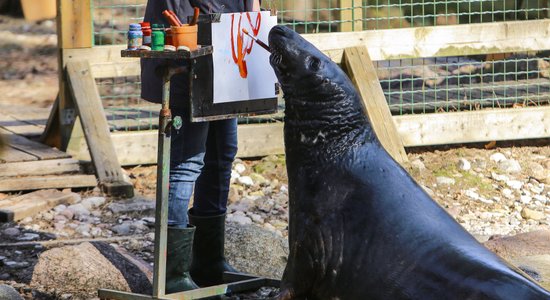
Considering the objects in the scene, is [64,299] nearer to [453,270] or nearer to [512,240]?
[453,270]

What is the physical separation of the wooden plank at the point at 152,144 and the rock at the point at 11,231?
1304 millimetres

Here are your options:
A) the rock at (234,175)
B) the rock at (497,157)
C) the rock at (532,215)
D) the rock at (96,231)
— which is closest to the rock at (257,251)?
the rock at (96,231)

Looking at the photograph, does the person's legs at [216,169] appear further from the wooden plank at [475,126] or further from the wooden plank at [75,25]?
the wooden plank at [475,126]

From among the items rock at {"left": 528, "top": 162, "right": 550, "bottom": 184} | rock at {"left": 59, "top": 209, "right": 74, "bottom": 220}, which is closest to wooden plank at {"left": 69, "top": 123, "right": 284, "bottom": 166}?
rock at {"left": 59, "top": 209, "right": 74, "bottom": 220}

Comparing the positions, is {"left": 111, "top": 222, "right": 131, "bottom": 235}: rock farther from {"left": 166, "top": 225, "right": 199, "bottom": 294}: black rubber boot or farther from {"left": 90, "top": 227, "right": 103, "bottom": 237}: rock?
{"left": 166, "top": 225, "right": 199, "bottom": 294}: black rubber boot

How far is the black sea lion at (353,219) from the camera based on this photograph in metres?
3.04

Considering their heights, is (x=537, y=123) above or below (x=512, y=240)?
above

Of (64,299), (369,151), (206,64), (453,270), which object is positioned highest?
(206,64)

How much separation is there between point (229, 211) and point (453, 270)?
3.48 m

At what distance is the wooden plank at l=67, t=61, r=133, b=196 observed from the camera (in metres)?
6.57

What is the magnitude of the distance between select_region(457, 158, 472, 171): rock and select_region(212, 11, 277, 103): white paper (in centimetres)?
346

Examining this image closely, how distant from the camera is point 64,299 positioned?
4.38 metres

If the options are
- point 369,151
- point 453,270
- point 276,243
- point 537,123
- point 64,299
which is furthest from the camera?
point 537,123

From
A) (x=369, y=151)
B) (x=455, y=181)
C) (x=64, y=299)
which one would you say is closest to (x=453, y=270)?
(x=369, y=151)
